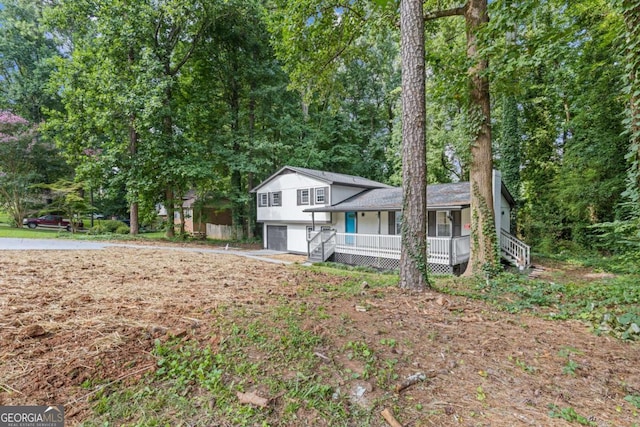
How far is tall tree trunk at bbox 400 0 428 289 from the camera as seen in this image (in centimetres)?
479

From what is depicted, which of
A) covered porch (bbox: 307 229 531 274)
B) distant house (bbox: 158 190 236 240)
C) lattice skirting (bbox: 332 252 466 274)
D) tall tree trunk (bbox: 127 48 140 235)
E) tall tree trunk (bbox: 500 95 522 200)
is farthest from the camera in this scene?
distant house (bbox: 158 190 236 240)

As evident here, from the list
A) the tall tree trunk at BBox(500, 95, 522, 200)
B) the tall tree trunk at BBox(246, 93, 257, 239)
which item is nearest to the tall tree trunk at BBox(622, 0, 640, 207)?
the tall tree trunk at BBox(500, 95, 522, 200)

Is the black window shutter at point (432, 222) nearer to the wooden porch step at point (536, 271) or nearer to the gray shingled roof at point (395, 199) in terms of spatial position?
the gray shingled roof at point (395, 199)

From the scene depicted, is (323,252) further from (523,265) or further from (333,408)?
(333,408)

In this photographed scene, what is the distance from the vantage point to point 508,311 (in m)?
4.20

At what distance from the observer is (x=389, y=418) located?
6.26ft

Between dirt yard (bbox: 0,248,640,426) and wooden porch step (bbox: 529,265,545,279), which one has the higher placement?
dirt yard (bbox: 0,248,640,426)

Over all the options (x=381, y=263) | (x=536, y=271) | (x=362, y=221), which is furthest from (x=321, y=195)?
(x=536, y=271)

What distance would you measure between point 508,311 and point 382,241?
328 inches

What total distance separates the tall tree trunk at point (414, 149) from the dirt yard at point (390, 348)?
1.61ft

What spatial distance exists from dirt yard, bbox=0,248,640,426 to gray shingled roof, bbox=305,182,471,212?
288 inches

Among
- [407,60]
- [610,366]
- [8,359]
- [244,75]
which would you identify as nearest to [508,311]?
[610,366]

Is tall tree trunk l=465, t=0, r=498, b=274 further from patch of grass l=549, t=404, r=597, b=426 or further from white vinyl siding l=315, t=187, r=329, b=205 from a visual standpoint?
white vinyl siding l=315, t=187, r=329, b=205

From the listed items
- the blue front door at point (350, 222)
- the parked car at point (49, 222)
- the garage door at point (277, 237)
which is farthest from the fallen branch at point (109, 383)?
the parked car at point (49, 222)
